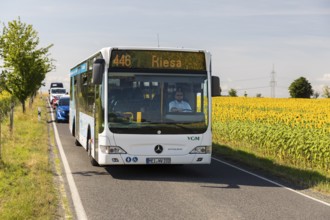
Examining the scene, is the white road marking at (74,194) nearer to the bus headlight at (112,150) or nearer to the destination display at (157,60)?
the bus headlight at (112,150)

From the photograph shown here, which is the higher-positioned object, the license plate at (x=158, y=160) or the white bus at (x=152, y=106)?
the white bus at (x=152, y=106)

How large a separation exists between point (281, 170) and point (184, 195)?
4.49 metres

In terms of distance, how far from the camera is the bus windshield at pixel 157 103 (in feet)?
35.5

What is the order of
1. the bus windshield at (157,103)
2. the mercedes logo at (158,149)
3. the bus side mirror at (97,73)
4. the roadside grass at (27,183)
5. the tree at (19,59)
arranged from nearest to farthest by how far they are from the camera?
1. the roadside grass at (27,183)
2. the bus side mirror at (97,73)
3. the bus windshield at (157,103)
4. the mercedes logo at (158,149)
5. the tree at (19,59)

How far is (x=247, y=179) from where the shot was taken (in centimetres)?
1125

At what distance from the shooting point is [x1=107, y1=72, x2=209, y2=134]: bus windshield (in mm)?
10812

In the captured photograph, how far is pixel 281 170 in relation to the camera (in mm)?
12820

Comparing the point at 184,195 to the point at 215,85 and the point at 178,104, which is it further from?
the point at 215,85

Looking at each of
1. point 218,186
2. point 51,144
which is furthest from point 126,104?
point 51,144

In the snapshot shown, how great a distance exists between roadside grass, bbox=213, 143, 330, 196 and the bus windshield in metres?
2.30

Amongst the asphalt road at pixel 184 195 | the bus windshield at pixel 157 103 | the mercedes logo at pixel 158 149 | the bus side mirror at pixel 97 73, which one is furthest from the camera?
the mercedes logo at pixel 158 149

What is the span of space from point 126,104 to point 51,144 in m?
7.65

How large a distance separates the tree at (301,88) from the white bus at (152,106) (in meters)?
111

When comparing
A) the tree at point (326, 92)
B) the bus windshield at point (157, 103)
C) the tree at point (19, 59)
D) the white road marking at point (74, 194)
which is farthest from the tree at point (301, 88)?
the bus windshield at point (157, 103)
